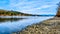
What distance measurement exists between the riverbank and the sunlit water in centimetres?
13

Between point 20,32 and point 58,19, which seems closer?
point 20,32

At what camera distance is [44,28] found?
5082 millimetres

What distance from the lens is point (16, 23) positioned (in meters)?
5.18

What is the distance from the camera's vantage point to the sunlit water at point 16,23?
16.4 feet

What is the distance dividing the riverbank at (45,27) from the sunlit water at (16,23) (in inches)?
5.1

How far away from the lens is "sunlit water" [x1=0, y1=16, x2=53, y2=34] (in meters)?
5.00

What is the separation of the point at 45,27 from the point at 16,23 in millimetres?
909

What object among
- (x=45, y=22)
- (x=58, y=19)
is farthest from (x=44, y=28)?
(x=58, y=19)

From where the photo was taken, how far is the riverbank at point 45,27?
16.2ft

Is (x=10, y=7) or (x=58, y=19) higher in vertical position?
(x=10, y=7)

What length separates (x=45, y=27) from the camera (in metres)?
5.11

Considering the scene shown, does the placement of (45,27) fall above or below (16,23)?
below

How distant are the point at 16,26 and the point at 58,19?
1.36 m

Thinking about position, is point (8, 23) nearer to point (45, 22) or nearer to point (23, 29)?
point (23, 29)
